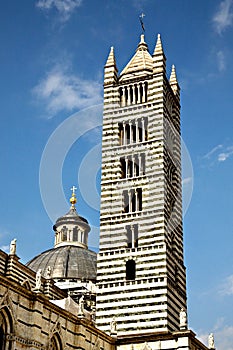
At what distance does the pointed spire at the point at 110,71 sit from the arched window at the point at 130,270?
11.2 meters

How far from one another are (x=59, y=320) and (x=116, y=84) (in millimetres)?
16599

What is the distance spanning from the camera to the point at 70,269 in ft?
132

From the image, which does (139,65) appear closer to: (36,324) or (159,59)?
(159,59)

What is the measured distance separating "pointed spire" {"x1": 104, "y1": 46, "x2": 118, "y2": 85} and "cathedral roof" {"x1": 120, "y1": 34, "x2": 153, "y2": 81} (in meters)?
0.47

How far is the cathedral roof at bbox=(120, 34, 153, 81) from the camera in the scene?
119ft

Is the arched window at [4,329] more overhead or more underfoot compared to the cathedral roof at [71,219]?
more underfoot

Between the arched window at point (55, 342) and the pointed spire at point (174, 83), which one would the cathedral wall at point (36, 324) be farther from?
the pointed spire at point (174, 83)

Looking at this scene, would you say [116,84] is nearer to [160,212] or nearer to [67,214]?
[160,212]

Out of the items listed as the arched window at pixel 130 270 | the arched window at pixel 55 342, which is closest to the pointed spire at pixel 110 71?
the arched window at pixel 130 270

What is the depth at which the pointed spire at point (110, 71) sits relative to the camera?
1430 inches

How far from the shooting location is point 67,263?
1598 inches

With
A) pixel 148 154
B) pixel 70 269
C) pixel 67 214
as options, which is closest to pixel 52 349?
pixel 148 154

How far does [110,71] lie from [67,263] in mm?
Result: 12946

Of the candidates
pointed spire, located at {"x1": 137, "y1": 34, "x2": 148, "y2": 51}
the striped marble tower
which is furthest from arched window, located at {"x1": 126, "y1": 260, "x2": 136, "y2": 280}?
pointed spire, located at {"x1": 137, "y1": 34, "x2": 148, "y2": 51}
